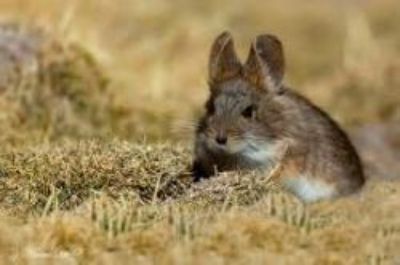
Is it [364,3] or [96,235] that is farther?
[364,3]

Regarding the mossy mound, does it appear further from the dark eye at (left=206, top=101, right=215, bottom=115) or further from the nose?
the nose

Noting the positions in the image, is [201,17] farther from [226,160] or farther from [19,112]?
[226,160]

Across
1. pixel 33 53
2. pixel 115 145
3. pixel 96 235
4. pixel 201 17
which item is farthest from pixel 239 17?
pixel 96 235

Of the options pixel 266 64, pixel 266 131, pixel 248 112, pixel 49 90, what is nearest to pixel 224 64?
pixel 266 64

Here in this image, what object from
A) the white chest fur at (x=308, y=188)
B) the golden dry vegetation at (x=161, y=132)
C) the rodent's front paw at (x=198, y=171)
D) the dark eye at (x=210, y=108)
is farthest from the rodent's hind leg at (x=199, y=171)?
the white chest fur at (x=308, y=188)

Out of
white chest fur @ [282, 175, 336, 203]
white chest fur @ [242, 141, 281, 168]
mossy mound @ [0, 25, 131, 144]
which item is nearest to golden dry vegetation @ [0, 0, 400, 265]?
mossy mound @ [0, 25, 131, 144]

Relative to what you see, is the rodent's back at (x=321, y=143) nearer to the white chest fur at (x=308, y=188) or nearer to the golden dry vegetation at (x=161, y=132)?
the white chest fur at (x=308, y=188)

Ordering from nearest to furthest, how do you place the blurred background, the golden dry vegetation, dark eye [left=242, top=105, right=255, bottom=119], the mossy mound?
the golden dry vegetation → dark eye [left=242, top=105, right=255, bottom=119] → the mossy mound → the blurred background
